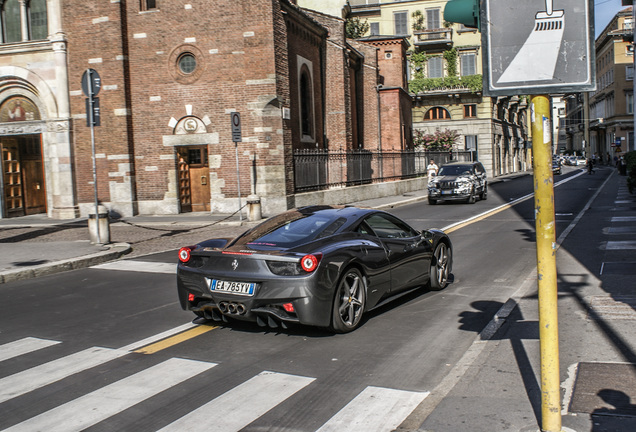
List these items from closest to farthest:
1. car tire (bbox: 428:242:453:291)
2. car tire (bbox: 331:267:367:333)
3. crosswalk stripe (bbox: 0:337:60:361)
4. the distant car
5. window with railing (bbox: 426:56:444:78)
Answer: crosswalk stripe (bbox: 0:337:60:361) < car tire (bbox: 331:267:367:333) < car tire (bbox: 428:242:453:291) < the distant car < window with railing (bbox: 426:56:444:78)

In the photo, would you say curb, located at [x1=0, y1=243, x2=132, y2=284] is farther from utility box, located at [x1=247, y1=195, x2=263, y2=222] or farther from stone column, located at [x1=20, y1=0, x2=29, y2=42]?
stone column, located at [x1=20, y1=0, x2=29, y2=42]

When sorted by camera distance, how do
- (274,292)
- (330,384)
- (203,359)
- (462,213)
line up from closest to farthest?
(330,384), (203,359), (274,292), (462,213)

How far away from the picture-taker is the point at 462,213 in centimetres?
2180

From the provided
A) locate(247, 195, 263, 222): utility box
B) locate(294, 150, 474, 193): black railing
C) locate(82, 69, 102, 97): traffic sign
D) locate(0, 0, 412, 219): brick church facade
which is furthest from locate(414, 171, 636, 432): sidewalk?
locate(294, 150, 474, 193): black railing

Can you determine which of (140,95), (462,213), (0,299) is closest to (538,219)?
(0,299)

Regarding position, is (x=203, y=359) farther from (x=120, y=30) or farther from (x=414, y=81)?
(x=414, y=81)

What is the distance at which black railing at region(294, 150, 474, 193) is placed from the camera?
83.5 ft

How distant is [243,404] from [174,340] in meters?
2.11

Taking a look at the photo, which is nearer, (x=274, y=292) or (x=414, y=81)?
(x=274, y=292)

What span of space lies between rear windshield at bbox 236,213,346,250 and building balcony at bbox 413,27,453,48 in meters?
56.5

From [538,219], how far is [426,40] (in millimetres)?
60502

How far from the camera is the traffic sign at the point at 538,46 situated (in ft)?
12.1

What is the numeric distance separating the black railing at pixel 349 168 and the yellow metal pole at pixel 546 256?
21144mm

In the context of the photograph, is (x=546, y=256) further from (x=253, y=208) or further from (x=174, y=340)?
(x=253, y=208)
